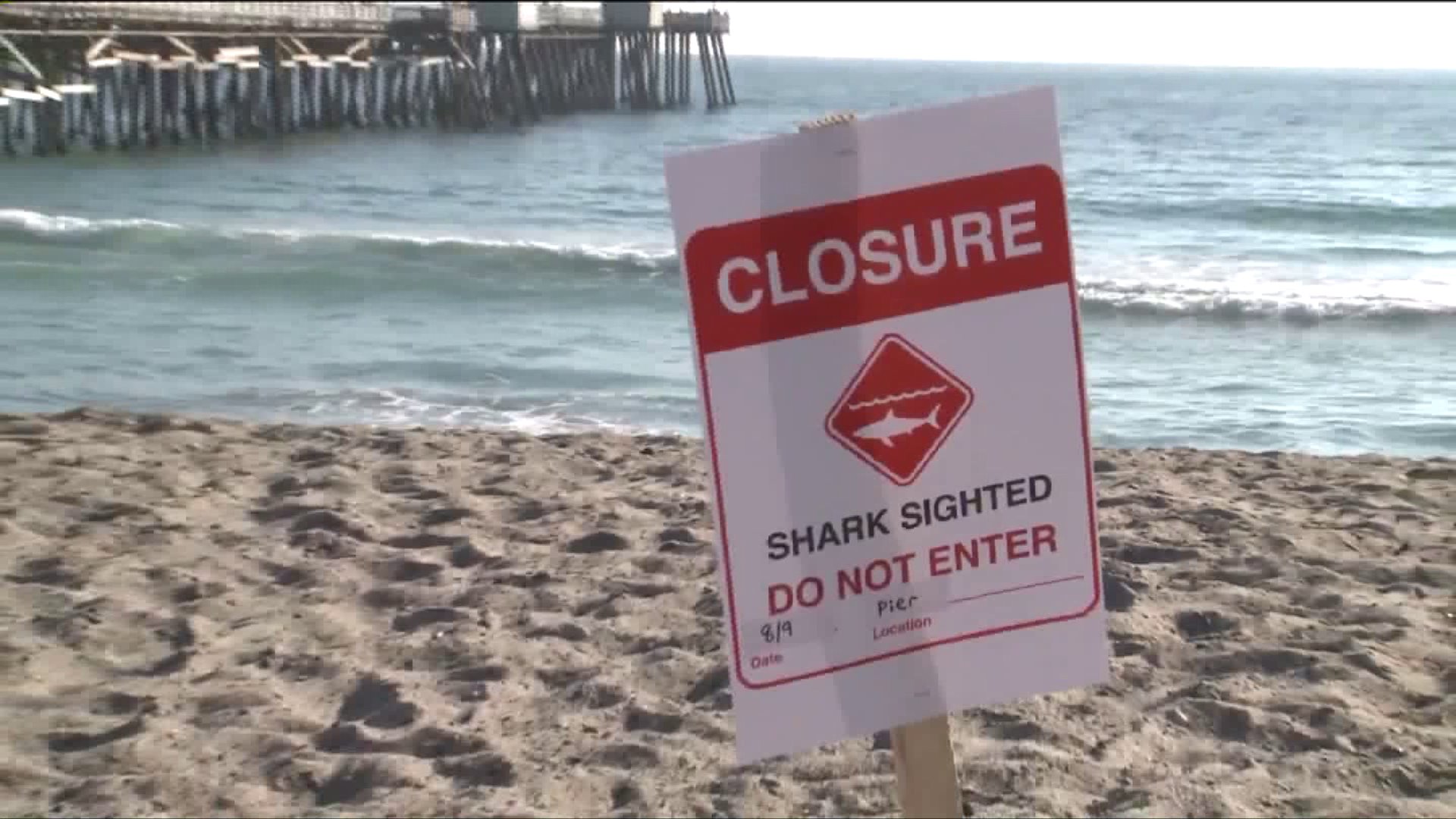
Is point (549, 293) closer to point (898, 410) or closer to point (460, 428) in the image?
point (460, 428)

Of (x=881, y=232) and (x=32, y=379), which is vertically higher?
(x=881, y=232)

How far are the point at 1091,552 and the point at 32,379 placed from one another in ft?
28.2

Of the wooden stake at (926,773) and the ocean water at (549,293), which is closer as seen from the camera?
the wooden stake at (926,773)

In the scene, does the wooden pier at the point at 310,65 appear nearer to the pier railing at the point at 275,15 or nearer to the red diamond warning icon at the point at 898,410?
the pier railing at the point at 275,15

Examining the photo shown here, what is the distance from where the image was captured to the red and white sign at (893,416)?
207 centimetres

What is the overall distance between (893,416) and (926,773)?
0.58 m

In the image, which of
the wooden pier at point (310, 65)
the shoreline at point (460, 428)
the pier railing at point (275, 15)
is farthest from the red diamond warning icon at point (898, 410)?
the pier railing at point (275, 15)

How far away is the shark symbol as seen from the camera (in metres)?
2.14

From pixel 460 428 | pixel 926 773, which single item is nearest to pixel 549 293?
pixel 460 428

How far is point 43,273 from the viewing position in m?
13.9

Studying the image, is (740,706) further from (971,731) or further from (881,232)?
(971,731)

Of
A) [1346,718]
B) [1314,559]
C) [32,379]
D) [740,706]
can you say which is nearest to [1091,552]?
[740,706]

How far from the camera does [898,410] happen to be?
7.06 feet

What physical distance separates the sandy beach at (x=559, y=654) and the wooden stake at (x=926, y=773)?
1.05 m
